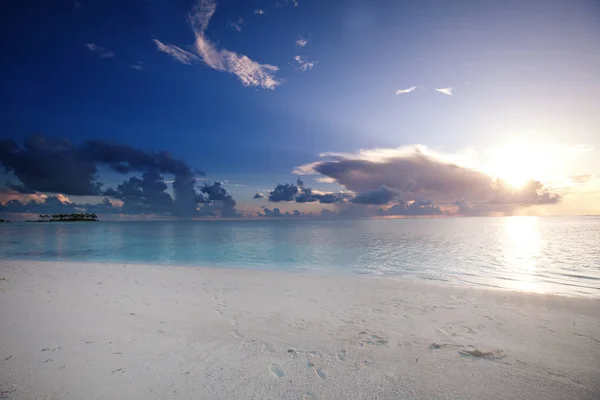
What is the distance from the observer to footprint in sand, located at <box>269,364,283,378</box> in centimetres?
529

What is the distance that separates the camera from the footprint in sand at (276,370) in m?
5.29

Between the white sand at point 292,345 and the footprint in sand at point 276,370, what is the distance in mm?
35

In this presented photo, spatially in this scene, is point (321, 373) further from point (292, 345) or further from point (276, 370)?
point (292, 345)

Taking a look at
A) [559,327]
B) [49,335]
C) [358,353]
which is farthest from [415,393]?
[49,335]

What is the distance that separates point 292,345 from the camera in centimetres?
663

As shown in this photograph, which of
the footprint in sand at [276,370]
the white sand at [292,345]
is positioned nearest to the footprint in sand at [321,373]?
the white sand at [292,345]

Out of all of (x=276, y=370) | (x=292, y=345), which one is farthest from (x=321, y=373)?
(x=292, y=345)

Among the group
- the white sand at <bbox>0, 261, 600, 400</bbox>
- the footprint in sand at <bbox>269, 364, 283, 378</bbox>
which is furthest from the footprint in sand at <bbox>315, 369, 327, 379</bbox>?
the footprint in sand at <bbox>269, 364, 283, 378</bbox>

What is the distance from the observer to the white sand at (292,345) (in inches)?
193

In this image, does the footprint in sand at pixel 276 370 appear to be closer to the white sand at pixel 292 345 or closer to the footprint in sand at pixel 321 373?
the white sand at pixel 292 345

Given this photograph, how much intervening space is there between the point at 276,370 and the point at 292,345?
1206mm

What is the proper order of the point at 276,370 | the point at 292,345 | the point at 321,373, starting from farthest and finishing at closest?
the point at 292,345, the point at 276,370, the point at 321,373

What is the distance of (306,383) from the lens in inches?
198

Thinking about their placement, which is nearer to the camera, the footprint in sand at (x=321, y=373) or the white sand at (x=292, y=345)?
the white sand at (x=292, y=345)
